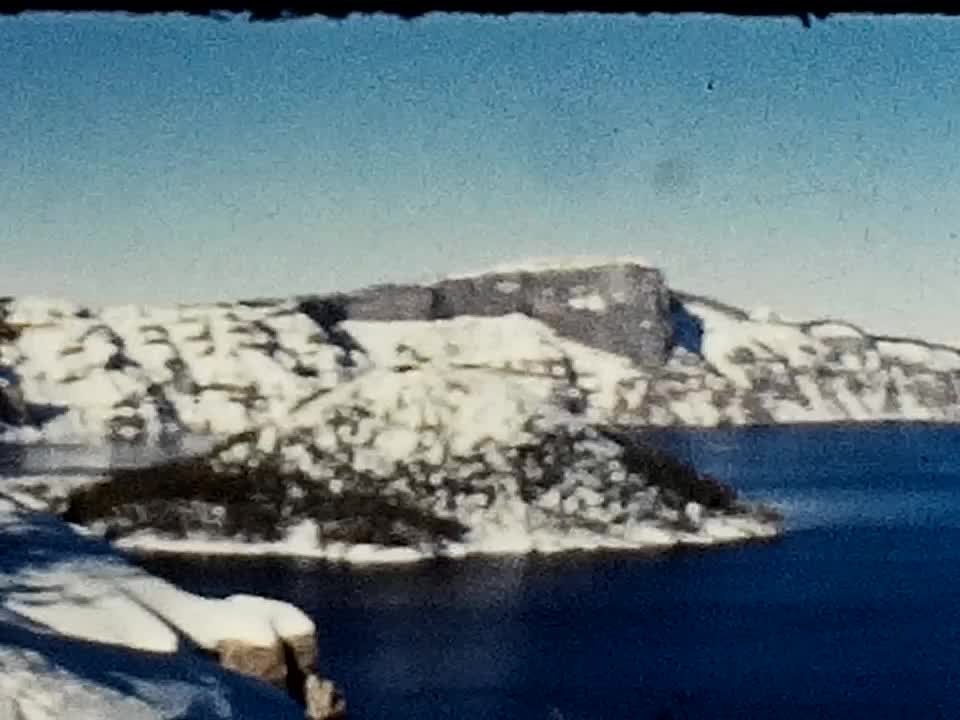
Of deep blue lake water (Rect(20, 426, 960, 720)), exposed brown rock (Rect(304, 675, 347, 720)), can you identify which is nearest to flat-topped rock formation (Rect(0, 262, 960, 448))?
deep blue lake water (Rect(20, 426, 960, 720))

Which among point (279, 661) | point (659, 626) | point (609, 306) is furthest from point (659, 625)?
point (609, 306)

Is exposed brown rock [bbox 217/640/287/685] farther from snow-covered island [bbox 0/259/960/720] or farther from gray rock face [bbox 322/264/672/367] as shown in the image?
gray rock face [bbox 322/264/672/367]

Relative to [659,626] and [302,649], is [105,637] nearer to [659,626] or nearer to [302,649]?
[302,649]

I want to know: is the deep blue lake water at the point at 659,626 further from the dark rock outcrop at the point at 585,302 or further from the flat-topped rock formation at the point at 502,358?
the dark rock outcrop at the point at 585,302

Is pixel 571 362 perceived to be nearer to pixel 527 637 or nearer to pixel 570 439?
pixel 570 439

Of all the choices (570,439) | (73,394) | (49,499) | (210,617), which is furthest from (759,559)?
(73,394)
